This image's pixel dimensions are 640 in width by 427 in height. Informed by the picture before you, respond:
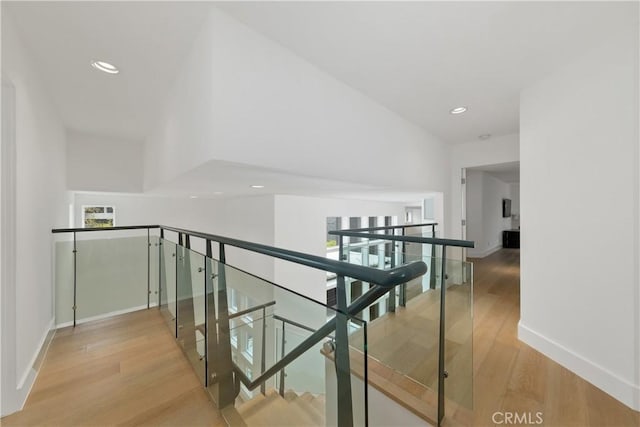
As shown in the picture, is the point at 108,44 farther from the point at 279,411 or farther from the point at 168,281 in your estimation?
the point at 279,411

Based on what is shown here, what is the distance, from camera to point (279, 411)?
1189 mm

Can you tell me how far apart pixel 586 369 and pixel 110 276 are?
191 inches

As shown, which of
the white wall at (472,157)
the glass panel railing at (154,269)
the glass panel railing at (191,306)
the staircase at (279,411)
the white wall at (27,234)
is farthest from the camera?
the white wall at (472,157)

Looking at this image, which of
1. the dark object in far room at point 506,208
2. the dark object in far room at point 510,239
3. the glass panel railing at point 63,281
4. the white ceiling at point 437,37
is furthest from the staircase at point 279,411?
the dark object in far room at point 506,208

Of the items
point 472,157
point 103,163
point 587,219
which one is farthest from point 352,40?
point 103,163

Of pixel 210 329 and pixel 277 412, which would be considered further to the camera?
pixel 210 329

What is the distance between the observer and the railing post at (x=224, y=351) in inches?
57.4

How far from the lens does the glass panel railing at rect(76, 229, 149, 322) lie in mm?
2738

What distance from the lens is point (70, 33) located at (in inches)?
63.0

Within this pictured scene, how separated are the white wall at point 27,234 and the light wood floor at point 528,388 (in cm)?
291

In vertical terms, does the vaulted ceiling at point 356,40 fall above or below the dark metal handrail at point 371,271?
above

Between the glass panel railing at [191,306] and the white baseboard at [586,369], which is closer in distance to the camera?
the white baseboard at [586,369]

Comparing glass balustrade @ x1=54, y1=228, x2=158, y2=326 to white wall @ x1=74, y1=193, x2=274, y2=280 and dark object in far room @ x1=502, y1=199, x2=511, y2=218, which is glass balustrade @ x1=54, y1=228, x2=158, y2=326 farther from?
dark object in far room @ x1=502, y1=199, x2=511, y2=218

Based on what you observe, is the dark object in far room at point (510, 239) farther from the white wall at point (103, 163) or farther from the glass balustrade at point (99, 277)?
the white wall at point (103, 163)
